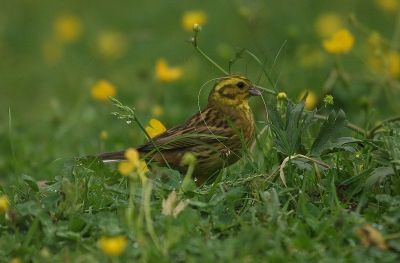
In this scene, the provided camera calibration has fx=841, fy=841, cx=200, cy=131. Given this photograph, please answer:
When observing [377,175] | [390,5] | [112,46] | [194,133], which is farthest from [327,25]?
[377,175]

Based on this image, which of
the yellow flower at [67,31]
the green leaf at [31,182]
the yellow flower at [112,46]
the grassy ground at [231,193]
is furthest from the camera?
the yellow flower at [67,31]

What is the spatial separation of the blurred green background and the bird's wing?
43 centimetres

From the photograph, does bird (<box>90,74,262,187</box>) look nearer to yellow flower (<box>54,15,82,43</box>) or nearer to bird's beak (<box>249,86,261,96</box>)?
bird's beak (<box>249,86,261,96</box>)

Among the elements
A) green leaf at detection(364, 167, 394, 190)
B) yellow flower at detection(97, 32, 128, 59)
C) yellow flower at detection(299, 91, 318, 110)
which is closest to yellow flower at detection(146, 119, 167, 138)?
green leaf at detection(364, 167, 394, 190)

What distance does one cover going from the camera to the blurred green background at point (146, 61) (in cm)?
817

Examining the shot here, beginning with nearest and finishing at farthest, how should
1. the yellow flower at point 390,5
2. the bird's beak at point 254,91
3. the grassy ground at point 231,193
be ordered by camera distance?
the grassy ground at point 231,193
the bird's beak at point 254,91
the yellow flower at point 390,5

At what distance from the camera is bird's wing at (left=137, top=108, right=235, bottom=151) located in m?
5.89

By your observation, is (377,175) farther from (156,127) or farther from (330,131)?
(156,127)

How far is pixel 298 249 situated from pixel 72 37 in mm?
9409

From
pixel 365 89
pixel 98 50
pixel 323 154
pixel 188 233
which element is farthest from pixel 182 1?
pixel 188 233

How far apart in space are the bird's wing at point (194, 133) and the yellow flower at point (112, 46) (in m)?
6.48


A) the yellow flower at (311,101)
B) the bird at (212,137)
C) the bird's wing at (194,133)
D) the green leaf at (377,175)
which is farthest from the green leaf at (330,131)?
the yellow flower at (311,101)

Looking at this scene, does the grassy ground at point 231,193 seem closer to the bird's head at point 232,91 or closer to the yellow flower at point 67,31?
the bird's head at point 232,91

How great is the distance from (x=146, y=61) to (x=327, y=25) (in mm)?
2509
